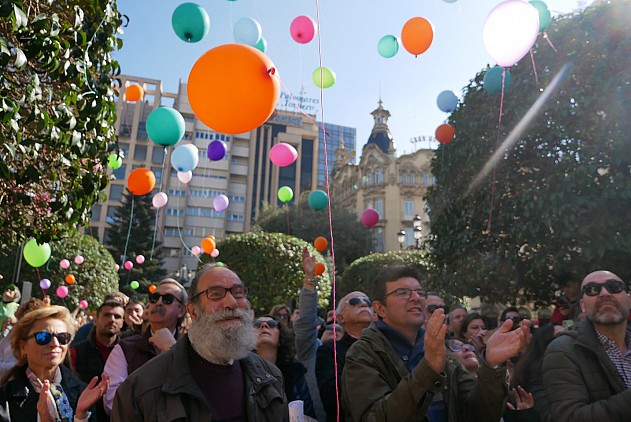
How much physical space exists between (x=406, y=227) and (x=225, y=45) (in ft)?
145

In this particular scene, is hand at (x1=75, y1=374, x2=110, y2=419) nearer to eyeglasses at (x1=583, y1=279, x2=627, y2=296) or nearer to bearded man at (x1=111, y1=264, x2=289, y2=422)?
bearded man at (x1=111, y1=264, x2=289, y2=422)

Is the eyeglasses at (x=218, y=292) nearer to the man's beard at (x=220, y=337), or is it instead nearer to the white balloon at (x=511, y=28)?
the man's beard at (x=220, y=337)

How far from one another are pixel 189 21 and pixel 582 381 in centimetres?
500

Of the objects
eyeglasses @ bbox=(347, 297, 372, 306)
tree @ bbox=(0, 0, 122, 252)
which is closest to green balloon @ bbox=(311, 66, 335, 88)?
tree @ bbox=(0, 0, 122, 252)

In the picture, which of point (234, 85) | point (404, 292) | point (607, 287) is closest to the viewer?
point (404, 292)

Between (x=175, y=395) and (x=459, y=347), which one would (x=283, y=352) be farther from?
(x=175, y=395)

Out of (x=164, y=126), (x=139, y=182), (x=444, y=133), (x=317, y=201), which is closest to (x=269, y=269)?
(x=317, y=201)

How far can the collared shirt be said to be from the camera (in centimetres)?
313

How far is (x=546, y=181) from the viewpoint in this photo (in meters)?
8.51

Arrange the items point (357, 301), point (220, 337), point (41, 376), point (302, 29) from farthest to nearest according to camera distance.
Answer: point (302, 29) → point (357, 301) → point (41, 376) → point (220, 337)

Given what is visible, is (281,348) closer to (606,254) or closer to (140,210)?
(606,254)

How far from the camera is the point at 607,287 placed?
10.9 ft

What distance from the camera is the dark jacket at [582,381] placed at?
282 centimetres

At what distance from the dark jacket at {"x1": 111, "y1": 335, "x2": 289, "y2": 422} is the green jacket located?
1.39 feet
